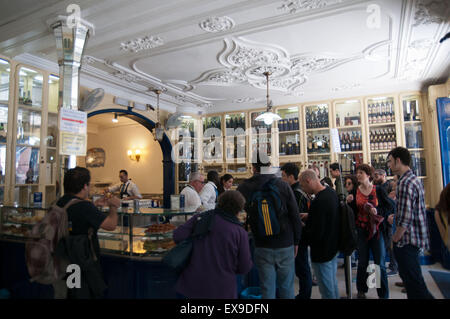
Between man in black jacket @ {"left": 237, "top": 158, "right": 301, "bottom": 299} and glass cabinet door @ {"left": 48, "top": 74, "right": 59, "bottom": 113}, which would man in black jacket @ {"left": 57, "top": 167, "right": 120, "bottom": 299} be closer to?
man in black jacket @ {"left": 237, "top": 158, "right": 301, "bottom": 299}

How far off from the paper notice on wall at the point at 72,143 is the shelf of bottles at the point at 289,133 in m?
5.03

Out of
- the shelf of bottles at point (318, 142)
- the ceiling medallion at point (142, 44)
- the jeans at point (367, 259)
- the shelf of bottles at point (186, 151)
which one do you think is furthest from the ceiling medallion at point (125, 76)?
the jeans at point (367, 259)

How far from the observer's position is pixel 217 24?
3791mm

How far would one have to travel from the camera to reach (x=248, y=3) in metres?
3.35

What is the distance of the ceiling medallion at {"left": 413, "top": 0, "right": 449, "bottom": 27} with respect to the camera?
3.36 m

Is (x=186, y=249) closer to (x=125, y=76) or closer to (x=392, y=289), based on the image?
(x=392, y=289)

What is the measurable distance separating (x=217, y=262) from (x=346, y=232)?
1.27 meters

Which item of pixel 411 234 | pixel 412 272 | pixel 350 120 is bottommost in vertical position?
pixel 412 272

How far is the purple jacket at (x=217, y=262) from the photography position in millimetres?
1971

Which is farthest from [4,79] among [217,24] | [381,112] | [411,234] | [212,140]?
[381,112]

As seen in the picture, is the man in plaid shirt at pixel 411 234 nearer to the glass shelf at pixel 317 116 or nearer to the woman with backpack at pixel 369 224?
the woman with backpack at pixel 369 224

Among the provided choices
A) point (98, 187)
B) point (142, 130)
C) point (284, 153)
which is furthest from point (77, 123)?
point (98, 187)

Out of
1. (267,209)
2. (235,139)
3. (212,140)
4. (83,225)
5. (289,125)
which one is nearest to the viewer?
(83,225)

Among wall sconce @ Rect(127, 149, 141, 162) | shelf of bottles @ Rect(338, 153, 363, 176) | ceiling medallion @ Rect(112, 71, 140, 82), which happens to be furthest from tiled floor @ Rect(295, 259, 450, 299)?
wall sconce @ Rect(127, 149, 141, 162)
